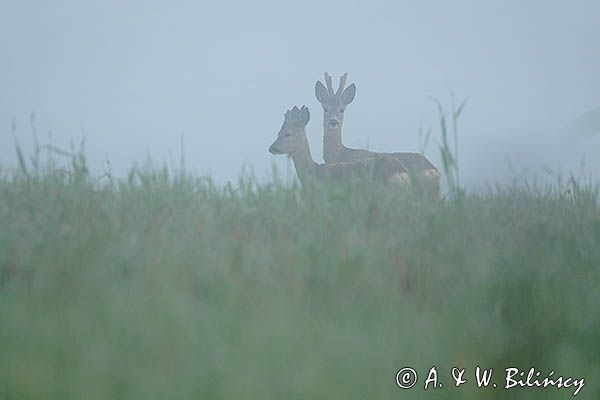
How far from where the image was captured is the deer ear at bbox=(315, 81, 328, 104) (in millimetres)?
13719

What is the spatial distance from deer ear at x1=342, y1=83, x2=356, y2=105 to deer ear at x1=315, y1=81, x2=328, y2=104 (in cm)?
31

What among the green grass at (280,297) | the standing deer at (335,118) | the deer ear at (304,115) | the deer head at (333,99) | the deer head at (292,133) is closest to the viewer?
the green grass at (280,297)

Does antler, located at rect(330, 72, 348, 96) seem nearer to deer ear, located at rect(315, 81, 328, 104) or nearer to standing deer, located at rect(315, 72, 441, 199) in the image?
standing deer, located at rect(315, 72, 441, 199)

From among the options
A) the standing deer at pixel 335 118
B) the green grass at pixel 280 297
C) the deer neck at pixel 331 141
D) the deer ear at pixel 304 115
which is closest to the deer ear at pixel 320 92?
the standing deer at pixel 335 118

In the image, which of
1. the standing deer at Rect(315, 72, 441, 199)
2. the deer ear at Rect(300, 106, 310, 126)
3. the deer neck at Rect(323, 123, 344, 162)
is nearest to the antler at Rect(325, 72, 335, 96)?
the standing deer at Rect(315, 72, 441, 199)

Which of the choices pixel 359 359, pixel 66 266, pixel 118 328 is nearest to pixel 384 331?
pixel 359 359

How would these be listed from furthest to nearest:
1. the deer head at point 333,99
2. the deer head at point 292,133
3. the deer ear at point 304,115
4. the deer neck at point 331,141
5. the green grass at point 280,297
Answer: the deer head at point 333,99 → the deer neck at point 331,141 → the deer ear at point 304,115 → the deer head at point 292,133 → the green grass at point 280,297

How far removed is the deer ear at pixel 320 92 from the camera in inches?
540

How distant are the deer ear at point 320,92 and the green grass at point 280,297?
9945 mm

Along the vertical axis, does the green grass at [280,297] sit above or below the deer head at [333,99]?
below

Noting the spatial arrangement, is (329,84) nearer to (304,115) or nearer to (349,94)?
(349,94)

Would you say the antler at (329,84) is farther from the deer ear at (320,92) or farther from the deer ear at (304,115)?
the deer ear at (304,115)

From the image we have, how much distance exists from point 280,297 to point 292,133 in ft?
28.5

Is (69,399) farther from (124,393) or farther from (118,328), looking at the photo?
(118,328)
